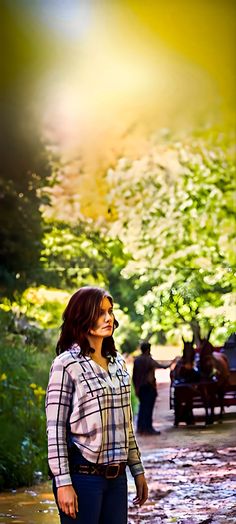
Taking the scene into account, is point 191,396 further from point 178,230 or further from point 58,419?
point 58,419

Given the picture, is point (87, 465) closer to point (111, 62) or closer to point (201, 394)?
point (201, 394)

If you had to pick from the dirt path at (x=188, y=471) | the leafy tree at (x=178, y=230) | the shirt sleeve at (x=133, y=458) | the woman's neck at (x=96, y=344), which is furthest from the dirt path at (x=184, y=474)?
the woman's neck at (x=96, y=344)

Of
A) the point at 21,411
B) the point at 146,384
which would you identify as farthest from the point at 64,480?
the point at 21,411

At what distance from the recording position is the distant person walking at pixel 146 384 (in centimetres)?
360

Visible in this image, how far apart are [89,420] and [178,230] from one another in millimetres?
1594

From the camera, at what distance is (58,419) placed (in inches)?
84.9

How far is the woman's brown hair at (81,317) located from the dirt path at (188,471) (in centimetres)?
137

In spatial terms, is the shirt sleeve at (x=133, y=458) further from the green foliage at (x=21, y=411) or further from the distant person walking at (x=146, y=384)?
the green foliage at (x=21, y=411)

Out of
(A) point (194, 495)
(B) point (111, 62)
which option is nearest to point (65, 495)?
(A) point (194, 495)

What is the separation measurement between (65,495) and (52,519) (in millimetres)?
1601

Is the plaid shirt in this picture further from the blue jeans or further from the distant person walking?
the distant person walking

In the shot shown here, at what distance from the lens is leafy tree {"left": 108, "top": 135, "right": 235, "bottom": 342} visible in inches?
141

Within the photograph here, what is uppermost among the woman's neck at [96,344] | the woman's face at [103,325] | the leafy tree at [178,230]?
the leafy tree at [178,230]

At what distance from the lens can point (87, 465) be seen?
2.14 m
